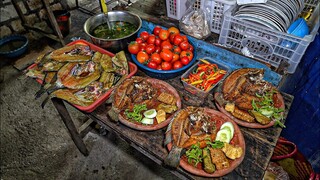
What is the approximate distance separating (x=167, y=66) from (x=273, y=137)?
3.97ft

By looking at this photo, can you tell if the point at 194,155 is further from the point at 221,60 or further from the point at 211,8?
the point at 211,8

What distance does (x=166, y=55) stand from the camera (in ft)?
7.35

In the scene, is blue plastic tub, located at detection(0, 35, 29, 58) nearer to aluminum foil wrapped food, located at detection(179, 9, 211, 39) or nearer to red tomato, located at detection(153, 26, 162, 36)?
red tomato, located at detection(153, 26, 162, 36)

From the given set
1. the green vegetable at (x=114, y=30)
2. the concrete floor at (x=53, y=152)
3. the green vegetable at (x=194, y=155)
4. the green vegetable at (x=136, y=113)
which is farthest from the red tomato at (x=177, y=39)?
the concrete floor at (x=53, y=152)

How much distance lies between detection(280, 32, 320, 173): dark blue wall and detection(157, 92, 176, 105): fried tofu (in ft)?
5.20

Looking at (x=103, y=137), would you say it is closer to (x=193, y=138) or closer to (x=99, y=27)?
(x=99, y=27)

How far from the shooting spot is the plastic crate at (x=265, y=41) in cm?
204

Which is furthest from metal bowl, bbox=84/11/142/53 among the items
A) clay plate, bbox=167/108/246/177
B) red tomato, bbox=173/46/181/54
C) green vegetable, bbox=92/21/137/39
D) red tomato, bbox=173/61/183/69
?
clay plate, bbox=167/108/246/177

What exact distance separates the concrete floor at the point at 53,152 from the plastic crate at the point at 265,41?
2028mm

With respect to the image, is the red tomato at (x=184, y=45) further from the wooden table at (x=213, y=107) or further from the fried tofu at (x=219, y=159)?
the fried tofu at (x=219, y=159)

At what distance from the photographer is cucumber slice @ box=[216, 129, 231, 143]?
5.44 ft

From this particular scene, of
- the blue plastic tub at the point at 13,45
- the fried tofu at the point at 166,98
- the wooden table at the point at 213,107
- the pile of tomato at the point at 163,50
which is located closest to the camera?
the wooden table at the point at 213,107

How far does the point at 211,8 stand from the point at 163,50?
0.85m

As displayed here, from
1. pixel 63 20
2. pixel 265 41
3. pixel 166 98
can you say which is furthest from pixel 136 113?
pixel 63 20
